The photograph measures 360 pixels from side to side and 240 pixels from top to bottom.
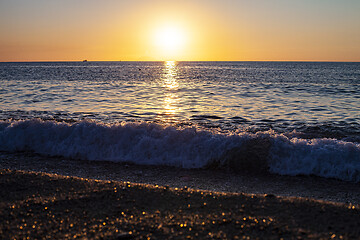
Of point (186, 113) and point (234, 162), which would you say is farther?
point (186, 113)

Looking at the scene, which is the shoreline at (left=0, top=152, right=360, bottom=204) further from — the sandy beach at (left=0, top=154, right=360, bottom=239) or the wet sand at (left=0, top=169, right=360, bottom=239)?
the wet sand at (left=0, top=169, right=360, bottom=239)

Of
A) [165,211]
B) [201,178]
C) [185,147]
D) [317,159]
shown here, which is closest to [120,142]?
[185,147]

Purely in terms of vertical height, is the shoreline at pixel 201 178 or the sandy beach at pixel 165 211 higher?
the sandy beach at pixel 165 211

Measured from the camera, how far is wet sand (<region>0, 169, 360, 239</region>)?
3385mm

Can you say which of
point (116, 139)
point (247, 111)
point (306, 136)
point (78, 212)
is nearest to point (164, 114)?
point (247, 111)

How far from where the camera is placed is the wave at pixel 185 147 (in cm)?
680

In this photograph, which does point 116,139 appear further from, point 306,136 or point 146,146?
point 306,136

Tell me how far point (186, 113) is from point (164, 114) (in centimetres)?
108

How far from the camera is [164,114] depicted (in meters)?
13.6

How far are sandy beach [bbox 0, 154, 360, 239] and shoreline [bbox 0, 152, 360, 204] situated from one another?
0.05 metres

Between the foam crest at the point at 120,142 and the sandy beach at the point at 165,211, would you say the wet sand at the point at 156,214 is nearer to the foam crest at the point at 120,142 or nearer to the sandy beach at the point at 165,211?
the sandy beach at the point at 165,211

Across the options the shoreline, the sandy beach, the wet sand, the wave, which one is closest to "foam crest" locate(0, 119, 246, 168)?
the wave

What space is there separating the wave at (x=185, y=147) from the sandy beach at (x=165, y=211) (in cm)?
85

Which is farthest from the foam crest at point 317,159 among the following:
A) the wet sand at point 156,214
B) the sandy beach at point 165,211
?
the wet sand at point 156,214
